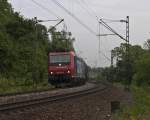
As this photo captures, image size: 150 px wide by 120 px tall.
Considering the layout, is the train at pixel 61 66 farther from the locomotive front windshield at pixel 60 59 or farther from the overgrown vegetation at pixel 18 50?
the overgrown vegetation at pixel 18 50

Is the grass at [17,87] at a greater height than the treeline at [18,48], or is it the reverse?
the treeline at [18,48]

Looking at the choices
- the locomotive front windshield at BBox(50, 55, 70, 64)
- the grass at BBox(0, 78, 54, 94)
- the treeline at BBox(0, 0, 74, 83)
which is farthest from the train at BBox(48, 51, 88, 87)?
the treeline at BBox(0, 0, 74, 83)

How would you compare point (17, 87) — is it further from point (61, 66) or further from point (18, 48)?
point (18, 48)

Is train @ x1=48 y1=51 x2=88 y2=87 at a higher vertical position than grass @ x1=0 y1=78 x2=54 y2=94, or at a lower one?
higher

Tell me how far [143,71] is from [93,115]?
3039cm

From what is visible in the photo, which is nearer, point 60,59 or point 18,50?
point 60,59

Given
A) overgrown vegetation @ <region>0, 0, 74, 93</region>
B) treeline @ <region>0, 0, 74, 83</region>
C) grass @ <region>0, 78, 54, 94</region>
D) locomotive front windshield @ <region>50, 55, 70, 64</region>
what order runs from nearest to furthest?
grass @ <region>0, 78, 54, 94</region> < locomotive front windshield @ <region>50, 55, 70, 64</region> < overgrown vegetation @ <region>0, 0, 74, 93</region> < treeline @ <region>0, 0, 74, 83</region>

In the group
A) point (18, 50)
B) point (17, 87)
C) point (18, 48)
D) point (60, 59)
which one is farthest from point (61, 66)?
point (18, 48)

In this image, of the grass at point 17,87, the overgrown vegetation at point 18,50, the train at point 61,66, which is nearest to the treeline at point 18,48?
the overgrown vegetation at point 18,50

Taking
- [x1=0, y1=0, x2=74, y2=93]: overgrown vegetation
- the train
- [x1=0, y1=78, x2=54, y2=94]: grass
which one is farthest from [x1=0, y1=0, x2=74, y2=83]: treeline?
the train

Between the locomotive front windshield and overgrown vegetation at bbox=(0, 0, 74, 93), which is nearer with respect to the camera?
the locomotive front windshield

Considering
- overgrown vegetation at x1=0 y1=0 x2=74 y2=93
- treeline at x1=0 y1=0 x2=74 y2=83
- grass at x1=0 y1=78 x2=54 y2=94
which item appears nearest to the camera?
grass at x1=0 y1=78 x2=54 y2=94

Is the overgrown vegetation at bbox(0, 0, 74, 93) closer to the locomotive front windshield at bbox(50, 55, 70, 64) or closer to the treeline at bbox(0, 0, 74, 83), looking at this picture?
the treeline at bbox(0, 0, 74, 83)

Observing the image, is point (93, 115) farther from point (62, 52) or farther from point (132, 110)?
point (62, 52)
